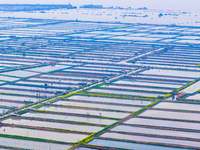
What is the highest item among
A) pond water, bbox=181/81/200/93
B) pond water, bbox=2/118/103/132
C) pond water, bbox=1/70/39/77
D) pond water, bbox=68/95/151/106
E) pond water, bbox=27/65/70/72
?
pond water, bbox=27/65/70/72

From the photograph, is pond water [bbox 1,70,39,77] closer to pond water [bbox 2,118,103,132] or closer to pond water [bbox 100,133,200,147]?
pond water [bbox 2,118,103,132]

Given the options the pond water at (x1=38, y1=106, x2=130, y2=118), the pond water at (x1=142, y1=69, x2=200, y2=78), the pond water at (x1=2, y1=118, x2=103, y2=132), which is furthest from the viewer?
the pond water at (x1=142, y1=69, x2=200, y2=78)

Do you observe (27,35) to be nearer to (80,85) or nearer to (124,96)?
(80,85)

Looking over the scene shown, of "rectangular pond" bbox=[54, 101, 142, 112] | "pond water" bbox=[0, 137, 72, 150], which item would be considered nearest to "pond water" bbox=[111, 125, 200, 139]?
"rectangular pond" bbox=[54, 101, 142, 112]

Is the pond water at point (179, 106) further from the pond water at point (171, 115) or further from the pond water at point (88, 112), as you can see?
the pond water at point (88, 112)

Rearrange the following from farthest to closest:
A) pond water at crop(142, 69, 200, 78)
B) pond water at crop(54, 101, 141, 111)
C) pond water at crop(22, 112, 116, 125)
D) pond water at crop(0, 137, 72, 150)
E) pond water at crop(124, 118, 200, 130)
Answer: pond water at crop(142, 69, 200, 78) < pond water at crop(54, 101, 141, 111) < pond water at crop(22, 112, 116, 125) < pond water at crop(124, 118, 200, 130) < pond water at crop(0, 137, 72, 150)

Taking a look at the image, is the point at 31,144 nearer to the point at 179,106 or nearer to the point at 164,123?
the point at 164,123

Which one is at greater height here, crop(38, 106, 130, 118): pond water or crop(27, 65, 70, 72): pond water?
crop(27, 65, 70, 72): pond water
